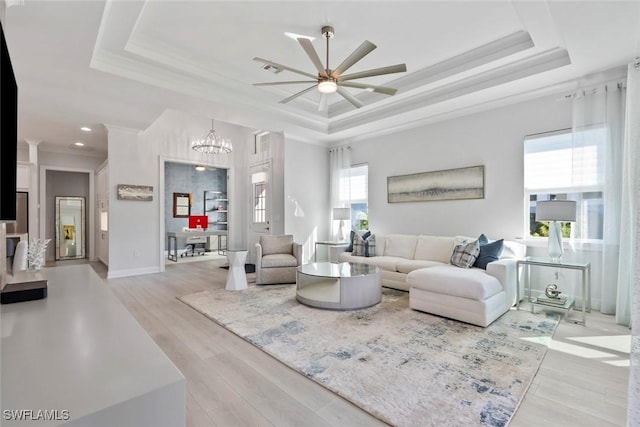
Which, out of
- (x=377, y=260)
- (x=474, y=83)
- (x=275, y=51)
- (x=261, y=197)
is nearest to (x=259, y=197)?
(x=261, y=197)

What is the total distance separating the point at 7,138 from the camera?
147 cm

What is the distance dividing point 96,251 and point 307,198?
19.4ft

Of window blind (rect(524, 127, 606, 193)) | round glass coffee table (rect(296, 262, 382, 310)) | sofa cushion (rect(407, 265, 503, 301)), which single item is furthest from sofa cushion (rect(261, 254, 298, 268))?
window blind (rect(524, 127, 606, 193))

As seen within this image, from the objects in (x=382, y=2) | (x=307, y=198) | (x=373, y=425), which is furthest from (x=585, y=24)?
(x=307, y=198)

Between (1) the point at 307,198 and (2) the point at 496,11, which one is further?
(1) the point at 307,198

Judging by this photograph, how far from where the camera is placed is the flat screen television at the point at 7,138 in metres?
1.36

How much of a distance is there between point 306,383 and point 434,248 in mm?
3197

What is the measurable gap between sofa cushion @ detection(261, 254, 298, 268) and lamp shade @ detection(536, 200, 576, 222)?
343 cm

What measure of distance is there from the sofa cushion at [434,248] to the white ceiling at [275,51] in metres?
2.02

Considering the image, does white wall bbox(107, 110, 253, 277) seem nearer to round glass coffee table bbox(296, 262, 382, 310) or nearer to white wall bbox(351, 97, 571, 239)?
round glass coffee table bbox(296, 262, 382, 310)

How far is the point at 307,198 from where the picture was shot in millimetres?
6527

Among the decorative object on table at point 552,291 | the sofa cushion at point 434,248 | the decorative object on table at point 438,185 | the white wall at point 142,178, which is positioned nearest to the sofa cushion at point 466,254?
the sofa cushion at point 434,248

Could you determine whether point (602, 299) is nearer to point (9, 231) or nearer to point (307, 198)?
point (307, 198)

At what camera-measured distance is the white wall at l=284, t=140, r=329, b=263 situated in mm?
6219
